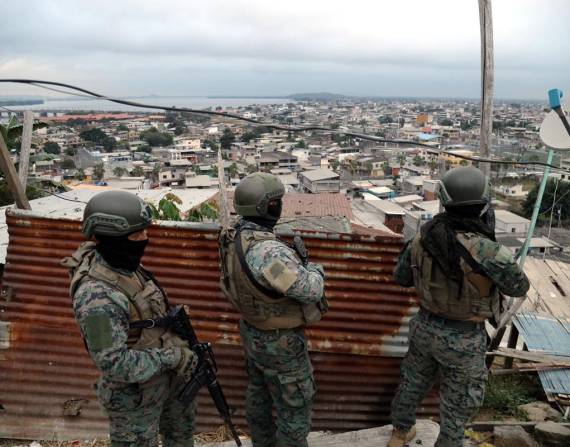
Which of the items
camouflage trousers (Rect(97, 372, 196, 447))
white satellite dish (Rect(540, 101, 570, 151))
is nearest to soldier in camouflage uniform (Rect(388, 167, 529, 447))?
white satellite dish (Rect(540, 101, 570, 151))

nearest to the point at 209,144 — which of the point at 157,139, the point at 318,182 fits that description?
the point at 157,139

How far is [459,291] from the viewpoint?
2.49m

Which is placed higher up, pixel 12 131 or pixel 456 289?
pixel 12 131

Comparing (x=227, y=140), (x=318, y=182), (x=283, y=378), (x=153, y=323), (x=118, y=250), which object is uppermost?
(x=118, y=250)

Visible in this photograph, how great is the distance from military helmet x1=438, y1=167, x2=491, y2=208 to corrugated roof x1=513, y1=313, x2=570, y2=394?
215 centimetres

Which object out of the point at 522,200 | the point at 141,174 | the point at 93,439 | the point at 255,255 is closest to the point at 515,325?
the point at 255,255

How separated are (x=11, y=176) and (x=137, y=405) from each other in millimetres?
1852

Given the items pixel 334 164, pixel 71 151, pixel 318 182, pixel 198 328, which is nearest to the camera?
pixel 198 328


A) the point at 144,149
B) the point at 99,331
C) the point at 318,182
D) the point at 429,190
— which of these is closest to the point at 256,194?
the point at 99,331

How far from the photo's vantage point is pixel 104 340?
1983 millimetres

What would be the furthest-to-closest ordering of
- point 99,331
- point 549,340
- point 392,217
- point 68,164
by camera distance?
point 68,164 < point 392,217 < point 549,340 < point 99,331

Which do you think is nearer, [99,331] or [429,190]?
[99,331]

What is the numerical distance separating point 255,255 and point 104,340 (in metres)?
0.80

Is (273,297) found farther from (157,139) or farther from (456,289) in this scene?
(157,139)
